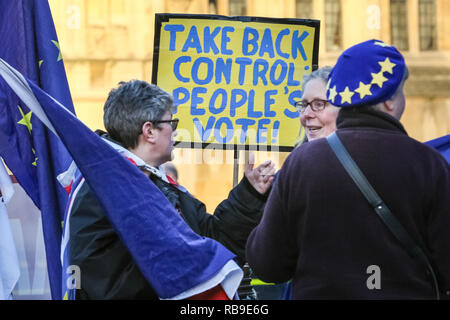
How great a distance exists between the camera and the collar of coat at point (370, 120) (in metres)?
2.50

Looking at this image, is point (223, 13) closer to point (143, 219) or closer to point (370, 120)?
point (143, 219)

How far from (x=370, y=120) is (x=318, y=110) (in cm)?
118

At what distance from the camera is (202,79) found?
492 cm

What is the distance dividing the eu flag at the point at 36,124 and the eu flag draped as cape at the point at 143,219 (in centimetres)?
94

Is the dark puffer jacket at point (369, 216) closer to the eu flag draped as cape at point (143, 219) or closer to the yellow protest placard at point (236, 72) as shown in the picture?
the eu flag draped as cape at point (143, 219)

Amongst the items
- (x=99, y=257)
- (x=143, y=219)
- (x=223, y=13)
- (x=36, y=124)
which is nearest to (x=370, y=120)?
(x=143, y=219)

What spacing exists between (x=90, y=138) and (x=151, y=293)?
622mm

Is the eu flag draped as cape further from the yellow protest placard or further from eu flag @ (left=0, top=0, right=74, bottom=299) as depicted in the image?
the yellow protest placard

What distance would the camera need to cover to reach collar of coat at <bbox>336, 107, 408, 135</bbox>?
250 cm

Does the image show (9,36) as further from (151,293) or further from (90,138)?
(151,293)

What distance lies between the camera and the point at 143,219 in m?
2.84

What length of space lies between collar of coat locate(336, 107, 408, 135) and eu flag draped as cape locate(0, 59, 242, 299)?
71cm
